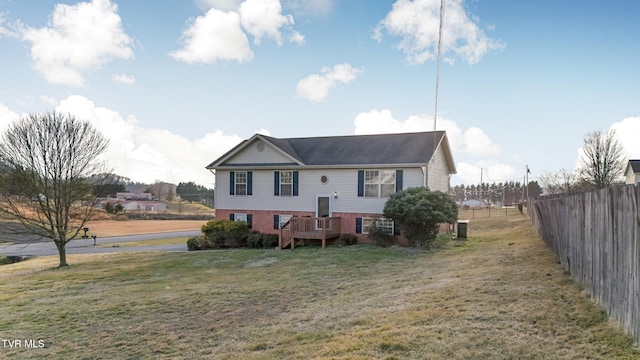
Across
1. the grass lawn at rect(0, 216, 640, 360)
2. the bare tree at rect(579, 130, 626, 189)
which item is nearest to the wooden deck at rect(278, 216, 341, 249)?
the grass lawn at rect(0, 216, 640, 360)

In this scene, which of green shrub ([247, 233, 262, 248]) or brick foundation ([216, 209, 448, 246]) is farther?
green shrub ([247, 233, 262, 248])

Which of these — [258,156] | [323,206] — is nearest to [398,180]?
[323,206]

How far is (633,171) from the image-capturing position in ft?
108

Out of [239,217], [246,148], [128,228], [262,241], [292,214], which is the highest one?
[246,148]

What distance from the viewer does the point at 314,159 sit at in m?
21.6

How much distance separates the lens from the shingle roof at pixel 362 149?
19.9 m

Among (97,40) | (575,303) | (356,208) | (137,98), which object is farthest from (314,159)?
(575,303)

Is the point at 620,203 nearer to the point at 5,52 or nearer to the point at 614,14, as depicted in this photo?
the point at 614,14

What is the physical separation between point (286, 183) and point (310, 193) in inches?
60.1

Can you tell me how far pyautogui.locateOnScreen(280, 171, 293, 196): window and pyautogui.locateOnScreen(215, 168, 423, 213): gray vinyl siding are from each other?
0.28m

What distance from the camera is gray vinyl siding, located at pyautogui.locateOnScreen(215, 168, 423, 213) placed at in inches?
777

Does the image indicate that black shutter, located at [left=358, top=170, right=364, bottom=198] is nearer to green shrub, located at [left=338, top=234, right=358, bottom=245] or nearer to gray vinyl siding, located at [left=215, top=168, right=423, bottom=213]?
gray vinyl siding, located at [left=215, top=168, right=423, bottom=213]

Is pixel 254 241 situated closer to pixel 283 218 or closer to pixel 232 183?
pixel 283 218

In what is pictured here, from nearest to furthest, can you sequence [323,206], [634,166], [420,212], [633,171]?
[420,212] → [323,206] → [633,171] → [634,166]
